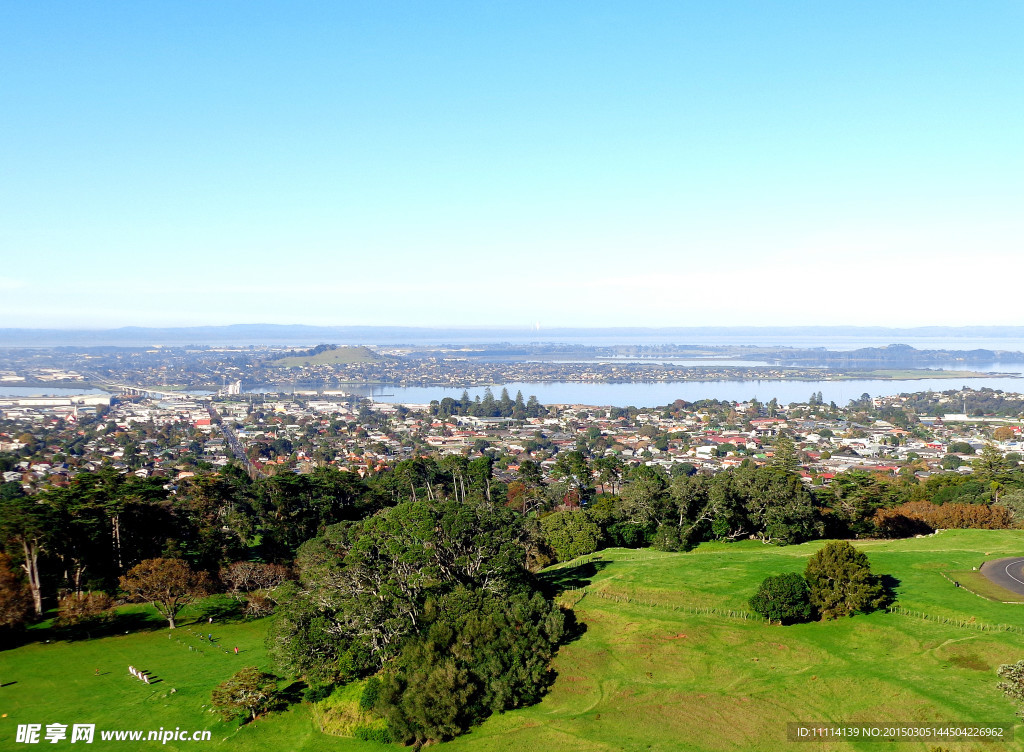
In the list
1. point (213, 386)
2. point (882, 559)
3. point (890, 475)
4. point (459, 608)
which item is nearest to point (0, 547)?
point (459, 608)

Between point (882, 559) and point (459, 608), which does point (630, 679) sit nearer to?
point (459, 608)

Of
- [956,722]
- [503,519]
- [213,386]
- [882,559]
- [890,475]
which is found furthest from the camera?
[213,386]

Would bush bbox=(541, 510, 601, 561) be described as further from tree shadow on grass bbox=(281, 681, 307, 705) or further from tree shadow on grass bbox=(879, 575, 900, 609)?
tree shadow on grass bbox=(281, 681, 307, 705)

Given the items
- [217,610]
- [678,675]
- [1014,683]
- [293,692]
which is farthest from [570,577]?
[1014,683]

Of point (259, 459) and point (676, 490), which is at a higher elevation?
point (676, 490)

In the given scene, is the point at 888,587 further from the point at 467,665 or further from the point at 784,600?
the point at 467,665

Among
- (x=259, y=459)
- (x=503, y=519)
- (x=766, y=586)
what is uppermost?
(x=503, y=519)

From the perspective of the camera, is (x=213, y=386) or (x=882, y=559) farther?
(x=213, y=386)
